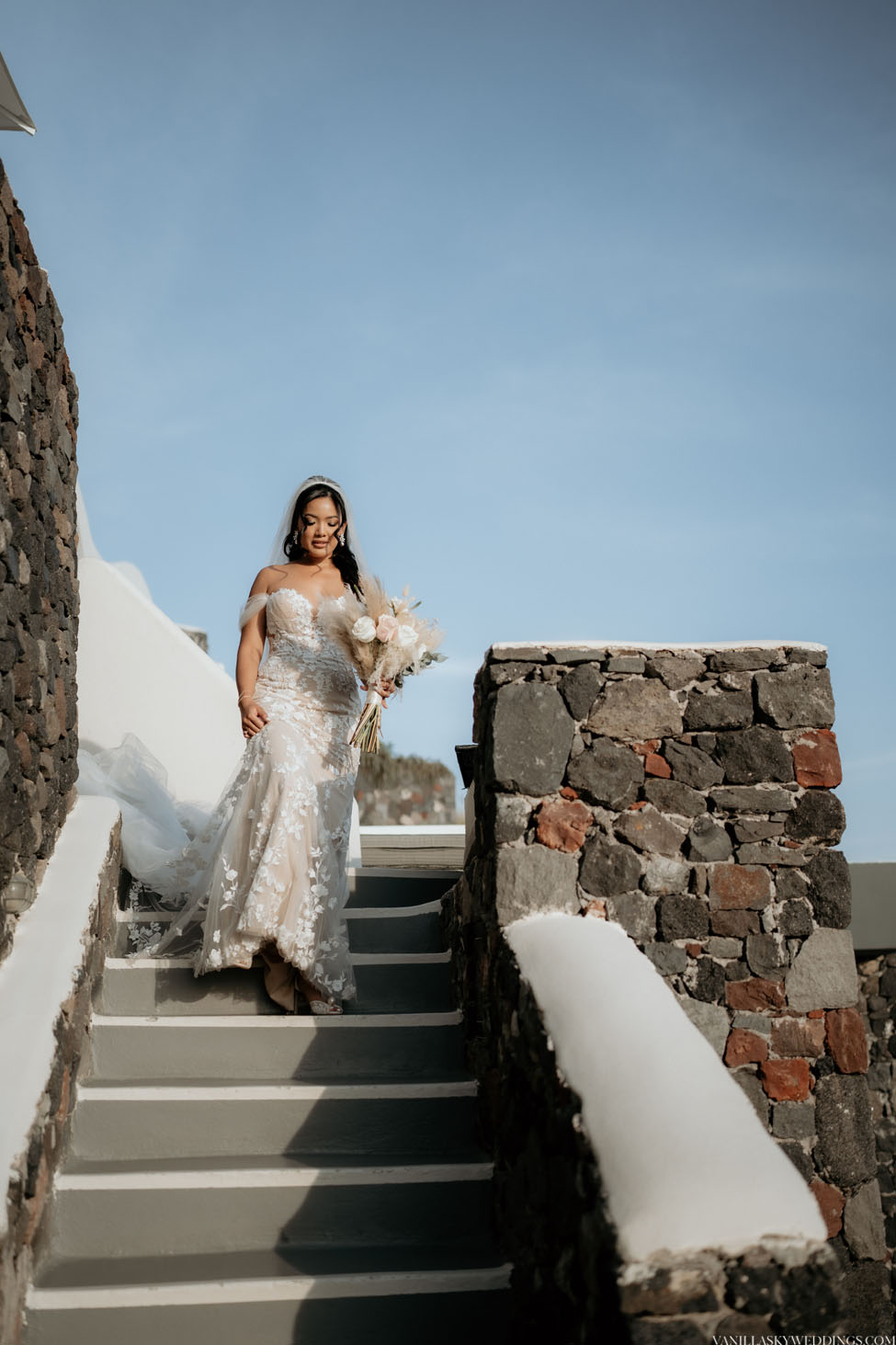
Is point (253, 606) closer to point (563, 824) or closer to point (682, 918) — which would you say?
point (563, 824)

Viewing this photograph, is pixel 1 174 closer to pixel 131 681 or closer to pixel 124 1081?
pixel 124 1081

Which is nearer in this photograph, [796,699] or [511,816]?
[511,816]

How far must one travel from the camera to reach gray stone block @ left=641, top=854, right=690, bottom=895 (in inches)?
135

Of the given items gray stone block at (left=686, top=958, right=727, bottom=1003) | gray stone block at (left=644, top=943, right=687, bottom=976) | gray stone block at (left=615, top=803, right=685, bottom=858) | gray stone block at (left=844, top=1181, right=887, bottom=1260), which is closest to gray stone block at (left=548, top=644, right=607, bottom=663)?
gray stone block at (left=615, top=803, right=685, bottom=858)

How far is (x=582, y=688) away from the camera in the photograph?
3.39 m

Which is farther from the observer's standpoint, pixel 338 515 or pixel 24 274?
pixel 338 515

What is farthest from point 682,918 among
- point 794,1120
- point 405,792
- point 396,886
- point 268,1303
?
point 405,792

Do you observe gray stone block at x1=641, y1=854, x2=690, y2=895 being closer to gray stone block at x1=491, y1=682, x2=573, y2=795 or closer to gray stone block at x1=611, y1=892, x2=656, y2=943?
gray stone block at x1=611, y1=892, x2=656, y2=943

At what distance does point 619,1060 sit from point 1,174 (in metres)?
2.91

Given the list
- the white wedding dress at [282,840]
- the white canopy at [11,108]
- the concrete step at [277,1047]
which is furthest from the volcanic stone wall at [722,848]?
the white canopy at [11,108]

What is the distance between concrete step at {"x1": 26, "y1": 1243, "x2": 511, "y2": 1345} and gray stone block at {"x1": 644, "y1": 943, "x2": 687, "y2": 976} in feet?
3.28

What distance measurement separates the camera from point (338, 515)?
15.1 ft

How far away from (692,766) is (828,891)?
612mm

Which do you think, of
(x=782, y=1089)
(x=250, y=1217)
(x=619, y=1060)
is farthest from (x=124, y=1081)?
(x=782, y=1089)
